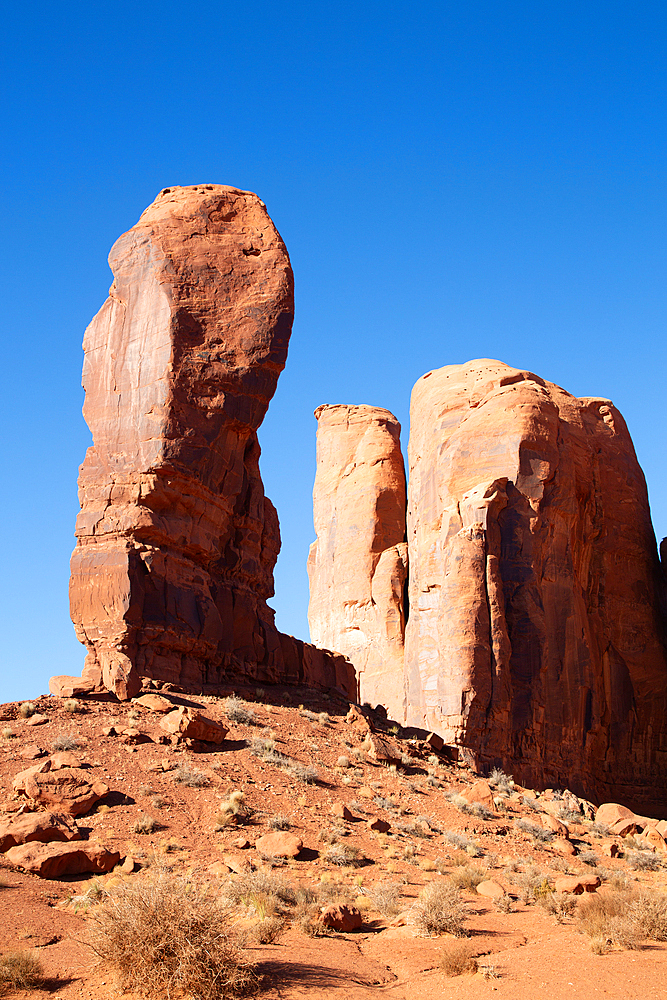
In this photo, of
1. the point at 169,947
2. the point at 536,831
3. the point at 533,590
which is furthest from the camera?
the point at 533,590

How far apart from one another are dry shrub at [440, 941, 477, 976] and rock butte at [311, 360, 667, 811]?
18769 mm

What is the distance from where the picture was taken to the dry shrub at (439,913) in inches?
476

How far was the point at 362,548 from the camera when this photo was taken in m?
44.7

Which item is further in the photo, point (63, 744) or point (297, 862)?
point (63, 744)

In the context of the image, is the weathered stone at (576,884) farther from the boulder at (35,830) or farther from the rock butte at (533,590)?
the rock butte at (533,590)

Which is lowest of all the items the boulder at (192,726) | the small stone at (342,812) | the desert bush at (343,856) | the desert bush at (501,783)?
the desert bush at (343,856)

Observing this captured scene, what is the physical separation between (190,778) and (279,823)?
72.2 inches

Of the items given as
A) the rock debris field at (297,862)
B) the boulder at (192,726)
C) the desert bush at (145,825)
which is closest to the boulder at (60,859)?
the rock debris field at (297,862)

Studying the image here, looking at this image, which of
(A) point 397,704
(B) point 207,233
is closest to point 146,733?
(B) point 207,233

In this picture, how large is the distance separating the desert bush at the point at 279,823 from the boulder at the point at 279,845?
2.13 ft

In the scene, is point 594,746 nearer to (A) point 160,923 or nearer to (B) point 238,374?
(B) point 238,374

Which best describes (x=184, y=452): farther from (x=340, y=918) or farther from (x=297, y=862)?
(x=340, y=918)

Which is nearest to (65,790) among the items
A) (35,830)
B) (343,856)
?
(35,830)

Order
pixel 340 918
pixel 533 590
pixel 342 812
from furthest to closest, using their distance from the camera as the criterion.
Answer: pixel 533 590 < pixel 342 812 < pixel 340 918
